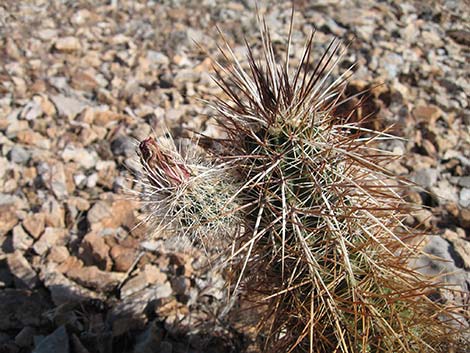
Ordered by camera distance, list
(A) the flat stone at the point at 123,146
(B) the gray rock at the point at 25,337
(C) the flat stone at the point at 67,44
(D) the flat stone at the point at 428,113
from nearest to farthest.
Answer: (B) the gray rock at the point at 25,337, (A) the flat stone at the point at 123,146, (D) the flat stone at the point at 428,113, (C) the flat stone at the point at 67,44

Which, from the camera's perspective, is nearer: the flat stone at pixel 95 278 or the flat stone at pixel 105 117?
the flat stone at pixel 95 278

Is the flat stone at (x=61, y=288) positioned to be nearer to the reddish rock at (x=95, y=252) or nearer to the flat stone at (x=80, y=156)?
the reddish rock at (x=95, y=252)

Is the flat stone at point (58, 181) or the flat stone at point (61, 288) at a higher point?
the flat stone at point (58, 181)

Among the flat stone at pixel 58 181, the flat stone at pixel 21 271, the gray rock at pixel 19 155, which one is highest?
the flat stone at pixel 58 181

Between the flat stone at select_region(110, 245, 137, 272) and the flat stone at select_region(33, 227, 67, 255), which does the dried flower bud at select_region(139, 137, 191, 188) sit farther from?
the flat stone at select_region(33, 227, 67, 255)

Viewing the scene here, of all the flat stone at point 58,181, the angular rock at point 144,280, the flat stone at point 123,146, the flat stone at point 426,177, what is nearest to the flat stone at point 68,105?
the flat stone at point 123,146

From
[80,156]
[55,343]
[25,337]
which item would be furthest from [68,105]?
[55,343]

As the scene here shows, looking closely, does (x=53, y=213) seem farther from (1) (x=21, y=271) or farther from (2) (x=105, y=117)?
(2) (x=105, y=117)

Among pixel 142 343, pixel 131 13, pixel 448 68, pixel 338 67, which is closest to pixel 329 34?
pixel 338 67
